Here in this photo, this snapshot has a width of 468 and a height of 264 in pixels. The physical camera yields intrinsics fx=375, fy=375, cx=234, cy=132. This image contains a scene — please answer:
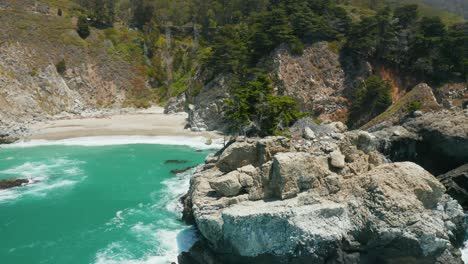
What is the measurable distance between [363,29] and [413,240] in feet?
149

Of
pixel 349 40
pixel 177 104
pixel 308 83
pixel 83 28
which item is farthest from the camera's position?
pixel 83 28

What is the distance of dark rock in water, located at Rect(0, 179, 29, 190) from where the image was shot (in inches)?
1380

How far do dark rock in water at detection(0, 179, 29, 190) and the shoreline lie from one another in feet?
65.1

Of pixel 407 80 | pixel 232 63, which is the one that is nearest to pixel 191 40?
pixel 232 63

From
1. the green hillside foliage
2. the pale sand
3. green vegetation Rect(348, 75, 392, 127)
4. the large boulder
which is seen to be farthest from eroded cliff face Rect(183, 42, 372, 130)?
the large boulder

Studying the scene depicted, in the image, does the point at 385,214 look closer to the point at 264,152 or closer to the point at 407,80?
the point at 264,152

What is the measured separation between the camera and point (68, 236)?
84.0ft

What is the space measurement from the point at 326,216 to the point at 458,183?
16008 mm

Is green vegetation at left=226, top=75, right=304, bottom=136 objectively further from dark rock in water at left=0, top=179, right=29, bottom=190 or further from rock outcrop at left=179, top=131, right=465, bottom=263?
dark rock in water at left=0, top=179, right=29, bottom=190

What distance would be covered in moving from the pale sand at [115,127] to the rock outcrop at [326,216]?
3442cm

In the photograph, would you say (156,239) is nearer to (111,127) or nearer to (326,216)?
(326,216)

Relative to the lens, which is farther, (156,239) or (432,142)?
(432,142)

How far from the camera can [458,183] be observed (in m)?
29.4

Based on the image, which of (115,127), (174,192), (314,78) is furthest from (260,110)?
(115,127)
